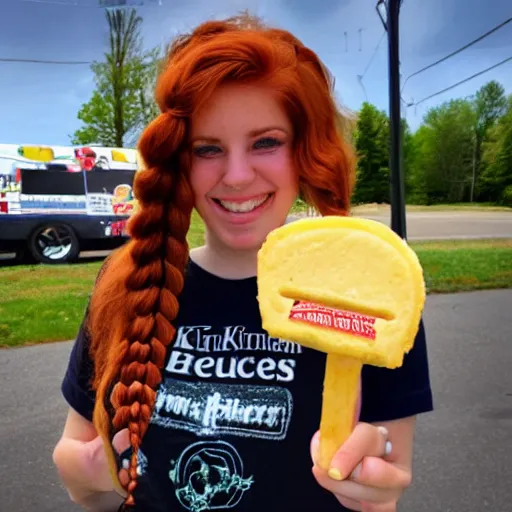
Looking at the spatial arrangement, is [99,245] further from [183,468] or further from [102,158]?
[183,468]

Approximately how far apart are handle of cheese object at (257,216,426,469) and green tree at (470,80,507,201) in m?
12.2

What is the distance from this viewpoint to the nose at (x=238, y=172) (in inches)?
44.4

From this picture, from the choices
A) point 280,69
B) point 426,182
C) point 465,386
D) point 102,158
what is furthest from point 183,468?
point 426,182

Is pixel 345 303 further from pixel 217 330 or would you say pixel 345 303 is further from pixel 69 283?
pixel 69 283

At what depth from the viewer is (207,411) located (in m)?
1.13

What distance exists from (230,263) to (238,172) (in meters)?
0.22

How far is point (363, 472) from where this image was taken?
2.96ft

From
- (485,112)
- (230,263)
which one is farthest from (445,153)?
(230,263)

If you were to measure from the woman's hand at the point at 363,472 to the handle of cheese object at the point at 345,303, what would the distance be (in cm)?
2

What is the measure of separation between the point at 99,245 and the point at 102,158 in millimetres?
1710

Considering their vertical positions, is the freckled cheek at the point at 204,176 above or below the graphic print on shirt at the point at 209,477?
above

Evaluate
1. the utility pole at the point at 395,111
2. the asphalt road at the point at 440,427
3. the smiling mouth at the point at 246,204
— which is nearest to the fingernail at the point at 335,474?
the smiling mouth at the point at 246,204

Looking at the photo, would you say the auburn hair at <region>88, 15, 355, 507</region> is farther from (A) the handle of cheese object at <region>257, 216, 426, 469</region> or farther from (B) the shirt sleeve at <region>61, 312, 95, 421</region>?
(A) the handle of cheese object at <region>257, 216, 426, 469</region>

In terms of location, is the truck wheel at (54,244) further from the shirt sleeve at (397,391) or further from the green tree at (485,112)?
the shirt sleeve at (397,391)
